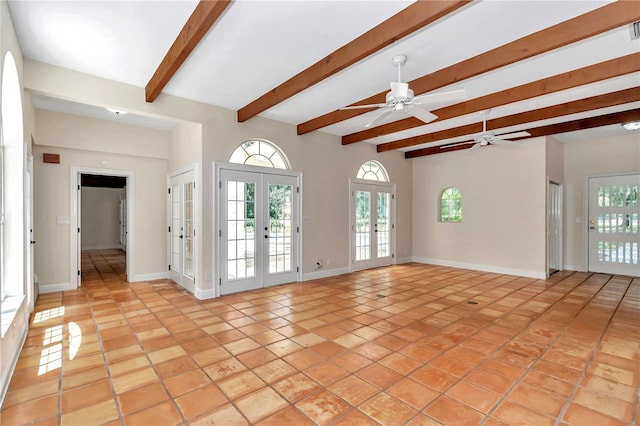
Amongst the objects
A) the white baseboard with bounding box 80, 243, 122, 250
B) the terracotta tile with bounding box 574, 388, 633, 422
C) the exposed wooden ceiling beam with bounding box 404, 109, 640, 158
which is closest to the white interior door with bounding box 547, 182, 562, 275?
the exposed wooden ceiling beam with bounding box 404, 109, 640, 158

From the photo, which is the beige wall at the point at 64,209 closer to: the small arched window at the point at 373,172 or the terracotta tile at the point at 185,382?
the terracotta tile at the point at 185,382

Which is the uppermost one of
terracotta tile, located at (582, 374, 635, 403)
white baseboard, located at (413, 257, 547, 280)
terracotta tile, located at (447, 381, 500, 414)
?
white baseboard, located at (413, 257, 547, 280)

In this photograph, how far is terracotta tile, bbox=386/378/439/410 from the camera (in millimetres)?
2129

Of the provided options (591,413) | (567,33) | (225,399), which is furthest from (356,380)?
(567,33)

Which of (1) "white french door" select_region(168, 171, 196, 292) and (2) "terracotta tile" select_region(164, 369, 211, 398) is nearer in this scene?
(2) "terracotta tile" select_region(164, 369, 211, 398)

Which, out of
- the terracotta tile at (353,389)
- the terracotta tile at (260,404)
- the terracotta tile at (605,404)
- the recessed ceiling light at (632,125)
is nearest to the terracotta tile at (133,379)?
the terracotta tile at (260,404)

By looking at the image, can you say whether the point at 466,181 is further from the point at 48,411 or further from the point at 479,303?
the point at 48,411

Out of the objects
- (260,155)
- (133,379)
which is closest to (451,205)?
(260,155)

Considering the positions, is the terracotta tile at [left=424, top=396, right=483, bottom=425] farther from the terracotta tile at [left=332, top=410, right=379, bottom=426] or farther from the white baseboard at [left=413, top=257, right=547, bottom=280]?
the white baseboard at [left=413, top=257, right=547, bottom=280]

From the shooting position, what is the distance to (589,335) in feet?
10.7

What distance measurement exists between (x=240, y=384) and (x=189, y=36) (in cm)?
289

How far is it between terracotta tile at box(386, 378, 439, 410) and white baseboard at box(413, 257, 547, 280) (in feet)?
16.9

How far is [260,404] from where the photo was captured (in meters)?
2.10

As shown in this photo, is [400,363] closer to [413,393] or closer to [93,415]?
[413,393]
